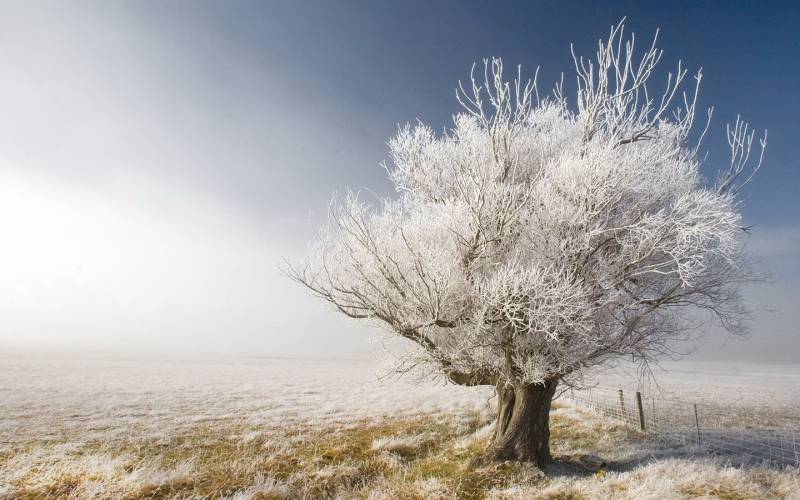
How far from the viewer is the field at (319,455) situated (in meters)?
7.10

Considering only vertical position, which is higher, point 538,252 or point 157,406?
point 538,252

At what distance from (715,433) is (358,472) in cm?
1396

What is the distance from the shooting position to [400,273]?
25.4ft

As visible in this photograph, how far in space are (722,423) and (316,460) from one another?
18975 mm

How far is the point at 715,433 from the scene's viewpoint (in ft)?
48.0

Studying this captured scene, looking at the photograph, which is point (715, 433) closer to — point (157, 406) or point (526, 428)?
point (526, 428)

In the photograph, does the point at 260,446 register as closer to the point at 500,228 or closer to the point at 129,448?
the point at 129,448

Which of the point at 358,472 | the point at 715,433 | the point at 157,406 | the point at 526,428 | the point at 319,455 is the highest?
the point at 526,428

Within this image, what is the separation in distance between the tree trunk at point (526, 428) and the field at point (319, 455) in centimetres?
38

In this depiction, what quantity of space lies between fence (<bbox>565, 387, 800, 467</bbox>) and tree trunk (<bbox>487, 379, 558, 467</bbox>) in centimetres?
195

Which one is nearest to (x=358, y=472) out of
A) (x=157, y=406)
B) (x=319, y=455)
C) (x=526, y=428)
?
(x=319, y=455)

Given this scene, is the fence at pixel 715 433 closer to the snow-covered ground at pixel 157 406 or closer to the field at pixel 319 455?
the field at pixel 319 455

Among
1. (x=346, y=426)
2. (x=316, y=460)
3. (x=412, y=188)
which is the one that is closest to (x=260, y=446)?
(x=316, y=460)

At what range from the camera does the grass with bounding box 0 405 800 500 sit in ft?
22.6
